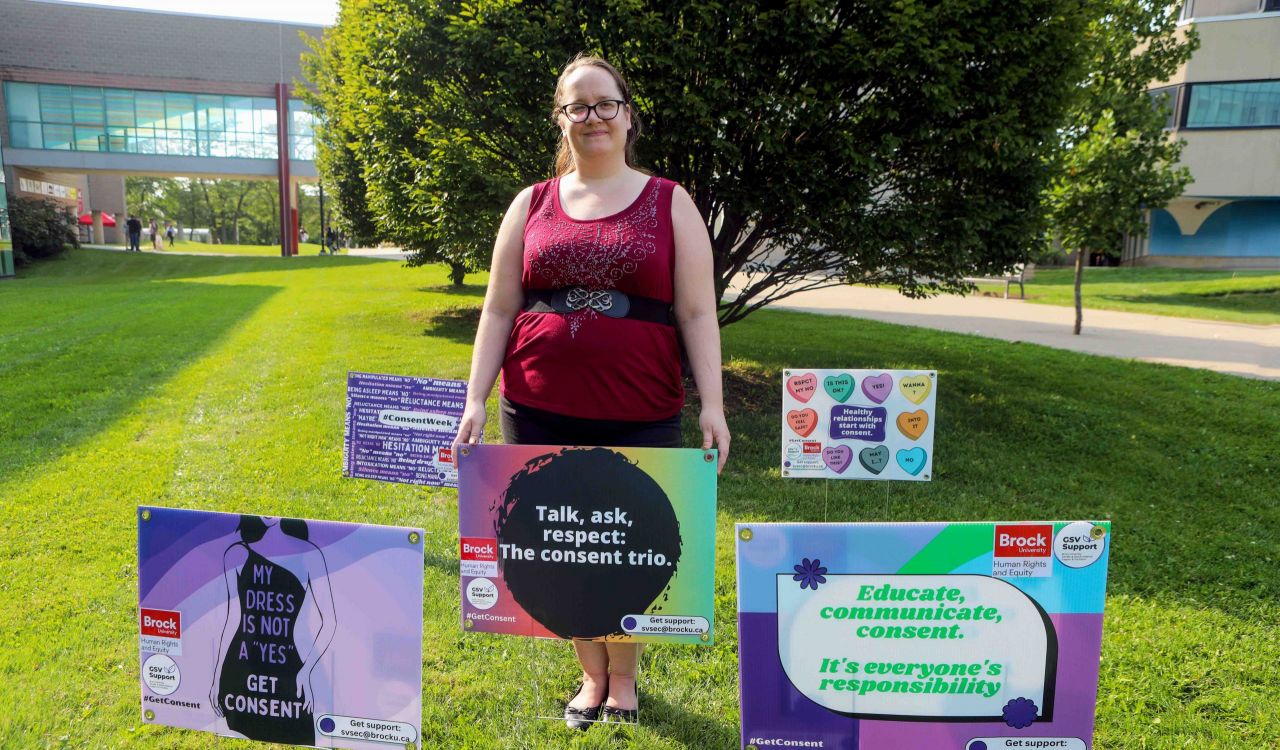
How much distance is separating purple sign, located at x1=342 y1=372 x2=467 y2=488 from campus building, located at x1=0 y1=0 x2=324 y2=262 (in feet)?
111

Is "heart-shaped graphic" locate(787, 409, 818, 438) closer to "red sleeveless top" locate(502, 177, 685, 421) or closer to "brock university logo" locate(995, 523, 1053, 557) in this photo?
"red sleeveless top" locate(502, 177, 685, 421)

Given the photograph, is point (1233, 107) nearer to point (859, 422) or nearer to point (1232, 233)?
point (1232, 233)

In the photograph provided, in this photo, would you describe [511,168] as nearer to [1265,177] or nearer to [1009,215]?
[1009,215]

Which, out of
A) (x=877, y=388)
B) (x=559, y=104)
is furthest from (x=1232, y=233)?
(x=559, y=104)

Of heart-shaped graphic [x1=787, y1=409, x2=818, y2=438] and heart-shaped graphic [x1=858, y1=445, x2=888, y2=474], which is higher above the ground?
heart-shaped graphic [x1=787, y1=409, x2=818, y2=438]

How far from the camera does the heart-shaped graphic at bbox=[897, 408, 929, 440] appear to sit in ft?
14.3

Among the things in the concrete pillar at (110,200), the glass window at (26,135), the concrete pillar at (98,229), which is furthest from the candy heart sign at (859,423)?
the concrete pillar at (110,200)

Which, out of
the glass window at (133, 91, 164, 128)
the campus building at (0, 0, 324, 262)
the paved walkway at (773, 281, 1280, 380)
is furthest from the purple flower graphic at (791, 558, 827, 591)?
the glass window at (133, 91, 164, 128)

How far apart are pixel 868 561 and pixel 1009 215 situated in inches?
233

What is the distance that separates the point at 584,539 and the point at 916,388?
104 inches

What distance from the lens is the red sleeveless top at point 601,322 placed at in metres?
2.29

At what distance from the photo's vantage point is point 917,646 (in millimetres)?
1973

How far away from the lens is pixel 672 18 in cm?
595

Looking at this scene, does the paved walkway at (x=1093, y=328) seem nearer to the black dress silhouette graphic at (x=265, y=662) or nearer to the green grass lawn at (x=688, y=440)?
the green grass lawn at (x=688, y=440)
